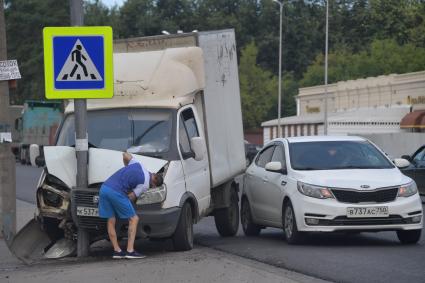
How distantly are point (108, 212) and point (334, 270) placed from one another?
2753mm

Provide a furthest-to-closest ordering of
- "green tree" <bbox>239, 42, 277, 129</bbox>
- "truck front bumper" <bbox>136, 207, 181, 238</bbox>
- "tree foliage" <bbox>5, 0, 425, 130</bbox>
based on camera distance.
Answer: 1. "green tree" <bbox>239, 42, 277, 129</bbox>
2. "tree foliage" <bbox>5, 0, 425, 130</bbox>
3. "truck front bumper" <bbox>136, 207, 181, 238</bbox>

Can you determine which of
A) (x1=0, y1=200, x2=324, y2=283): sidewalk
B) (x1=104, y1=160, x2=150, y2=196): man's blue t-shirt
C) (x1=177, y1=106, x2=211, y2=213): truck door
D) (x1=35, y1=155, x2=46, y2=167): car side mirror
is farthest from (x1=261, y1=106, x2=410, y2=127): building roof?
(x1=104, y1=160, x2=150, y2=196): man's blue t-shirt

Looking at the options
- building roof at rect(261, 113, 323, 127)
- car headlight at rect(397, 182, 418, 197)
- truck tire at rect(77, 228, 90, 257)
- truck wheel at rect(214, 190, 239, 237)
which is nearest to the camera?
truck tire at rect(77, 228, 90, 257)

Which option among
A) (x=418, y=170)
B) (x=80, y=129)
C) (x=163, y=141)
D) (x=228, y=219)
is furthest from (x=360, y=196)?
(x=418, y=170)

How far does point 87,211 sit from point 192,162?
182 centimetres

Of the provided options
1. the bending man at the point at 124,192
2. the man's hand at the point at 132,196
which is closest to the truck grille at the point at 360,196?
the bending man at the point at 124,192

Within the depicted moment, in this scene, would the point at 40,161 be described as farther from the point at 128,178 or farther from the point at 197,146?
the point at 197,146

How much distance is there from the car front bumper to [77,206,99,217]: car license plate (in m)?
2.86

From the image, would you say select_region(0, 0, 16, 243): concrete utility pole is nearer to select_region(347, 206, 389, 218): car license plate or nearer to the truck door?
the truck door

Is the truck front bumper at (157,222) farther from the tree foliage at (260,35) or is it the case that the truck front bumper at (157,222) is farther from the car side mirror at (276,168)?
the tree foliage at (260,35)

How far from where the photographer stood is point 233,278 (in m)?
9.52

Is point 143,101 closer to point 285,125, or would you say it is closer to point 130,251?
point 130,251

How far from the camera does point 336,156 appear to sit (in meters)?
13.4

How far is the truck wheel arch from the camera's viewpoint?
11.7 metres
